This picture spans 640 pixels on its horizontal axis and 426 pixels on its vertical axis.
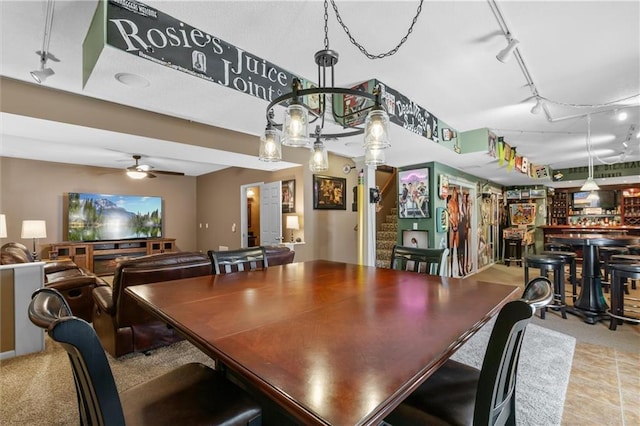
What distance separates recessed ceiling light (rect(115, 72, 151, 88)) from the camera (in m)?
1.92

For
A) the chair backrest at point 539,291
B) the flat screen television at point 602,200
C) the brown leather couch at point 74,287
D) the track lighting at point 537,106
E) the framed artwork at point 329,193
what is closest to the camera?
the chair backrest at point 539,291

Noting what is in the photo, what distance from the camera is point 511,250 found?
7.83 metres

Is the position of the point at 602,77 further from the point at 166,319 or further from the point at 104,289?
the point at 104,289

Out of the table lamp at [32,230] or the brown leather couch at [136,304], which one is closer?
the brown leather couch at [136,304]

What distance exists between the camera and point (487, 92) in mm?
2984

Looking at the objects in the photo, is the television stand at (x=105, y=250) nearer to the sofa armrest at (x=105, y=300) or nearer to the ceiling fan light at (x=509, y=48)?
the sofa armrest at (x=105, y=300)

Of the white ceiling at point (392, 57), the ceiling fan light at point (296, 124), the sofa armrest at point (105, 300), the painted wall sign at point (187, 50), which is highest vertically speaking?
the white ceiling at point (392, 57)

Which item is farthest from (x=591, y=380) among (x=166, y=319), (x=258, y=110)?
(x=258, y=110)

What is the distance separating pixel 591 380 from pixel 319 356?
2598mm

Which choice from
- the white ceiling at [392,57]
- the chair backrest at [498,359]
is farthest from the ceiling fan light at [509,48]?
the chair backrest at [498,359]

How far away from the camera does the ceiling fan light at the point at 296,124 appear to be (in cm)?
152

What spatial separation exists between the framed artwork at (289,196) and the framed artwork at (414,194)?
77.0 inches

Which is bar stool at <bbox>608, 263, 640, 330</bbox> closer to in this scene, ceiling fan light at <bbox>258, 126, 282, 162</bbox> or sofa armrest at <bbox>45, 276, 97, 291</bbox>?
ceiling fan light at <bbox>258, 126, 282, 162</bbox>

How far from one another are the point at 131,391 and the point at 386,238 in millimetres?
5793
